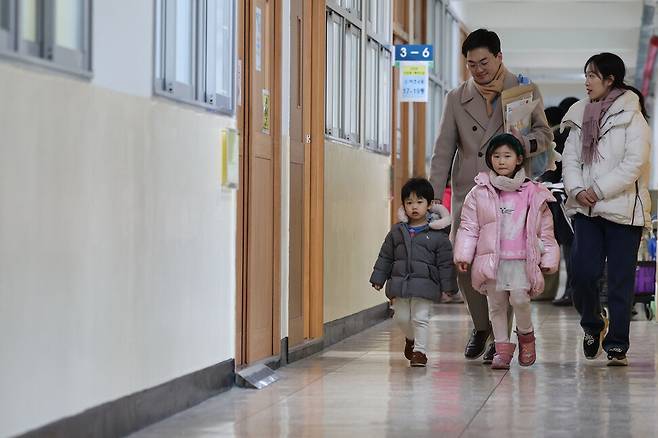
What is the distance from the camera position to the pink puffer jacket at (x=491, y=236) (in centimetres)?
706

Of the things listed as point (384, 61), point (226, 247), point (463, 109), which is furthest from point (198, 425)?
point (384, 61)

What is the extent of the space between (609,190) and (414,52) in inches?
189

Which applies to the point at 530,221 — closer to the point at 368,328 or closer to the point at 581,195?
the point at 581,195

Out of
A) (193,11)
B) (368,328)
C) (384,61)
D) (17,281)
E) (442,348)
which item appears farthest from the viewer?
(384,61)

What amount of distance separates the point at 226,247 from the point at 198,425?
1.29 m

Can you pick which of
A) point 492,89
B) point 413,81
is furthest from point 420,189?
point 413,81

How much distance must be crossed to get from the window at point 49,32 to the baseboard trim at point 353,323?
4.26 meters

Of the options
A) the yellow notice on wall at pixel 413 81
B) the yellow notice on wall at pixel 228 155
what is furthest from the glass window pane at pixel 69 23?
the yellow notice on wall at pixel 413 81

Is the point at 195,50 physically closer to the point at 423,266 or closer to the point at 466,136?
the point at 423,266

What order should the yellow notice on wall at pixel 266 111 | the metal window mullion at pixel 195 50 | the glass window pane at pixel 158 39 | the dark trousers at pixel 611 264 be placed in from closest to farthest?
the glass window pane at pixel 158 39 → the metal window mullion at pixel 195 50 → the yellow notice on wall at pixel 266 111 → the dark trousers at pixel 611 264

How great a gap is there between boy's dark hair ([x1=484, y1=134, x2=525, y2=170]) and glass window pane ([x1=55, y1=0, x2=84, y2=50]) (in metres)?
3.10

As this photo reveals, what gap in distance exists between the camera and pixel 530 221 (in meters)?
7.06

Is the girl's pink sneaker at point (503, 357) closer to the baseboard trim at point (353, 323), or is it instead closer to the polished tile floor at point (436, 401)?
the polished tile floor at point (436, 401)

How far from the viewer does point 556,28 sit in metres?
22.2
